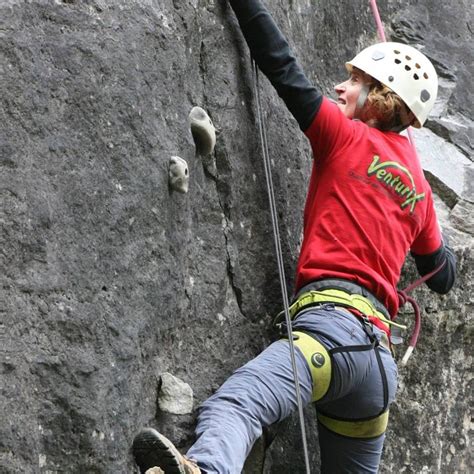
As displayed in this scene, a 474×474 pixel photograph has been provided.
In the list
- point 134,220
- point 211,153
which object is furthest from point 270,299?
point 134,220

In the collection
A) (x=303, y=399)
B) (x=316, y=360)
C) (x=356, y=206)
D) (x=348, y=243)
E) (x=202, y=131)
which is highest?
(x=202, y=131)

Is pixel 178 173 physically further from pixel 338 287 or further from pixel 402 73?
pixel 402 73

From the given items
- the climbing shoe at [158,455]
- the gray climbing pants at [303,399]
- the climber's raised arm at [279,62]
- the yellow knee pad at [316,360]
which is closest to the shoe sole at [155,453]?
the climbing shoe at [158,455]

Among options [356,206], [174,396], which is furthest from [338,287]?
[174,396]

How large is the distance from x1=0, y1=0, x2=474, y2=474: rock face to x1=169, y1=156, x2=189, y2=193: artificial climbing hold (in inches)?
1.2

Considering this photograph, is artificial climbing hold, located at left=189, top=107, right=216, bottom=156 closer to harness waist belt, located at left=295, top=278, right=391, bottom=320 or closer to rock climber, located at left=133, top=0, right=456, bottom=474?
rock climber, located at left=133, top=0, right=456, bottom=474

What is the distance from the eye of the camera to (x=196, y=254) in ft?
14.1

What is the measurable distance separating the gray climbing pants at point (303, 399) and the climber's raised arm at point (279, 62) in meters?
0.89

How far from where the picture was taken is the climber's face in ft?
15.5

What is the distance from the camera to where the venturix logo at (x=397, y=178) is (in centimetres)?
449

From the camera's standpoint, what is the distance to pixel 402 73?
4.68m

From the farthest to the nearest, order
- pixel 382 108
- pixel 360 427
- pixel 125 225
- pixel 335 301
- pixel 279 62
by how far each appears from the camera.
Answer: pixel 382 108 → pixel 360 427 → pixel 279 62 → pixel 335 301 → pixel 125 225

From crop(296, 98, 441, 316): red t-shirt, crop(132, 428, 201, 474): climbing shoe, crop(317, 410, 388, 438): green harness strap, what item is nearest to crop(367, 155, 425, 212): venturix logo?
crop(296, 98, 441, 316): red t-shirt

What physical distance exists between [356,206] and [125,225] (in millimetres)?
1170
